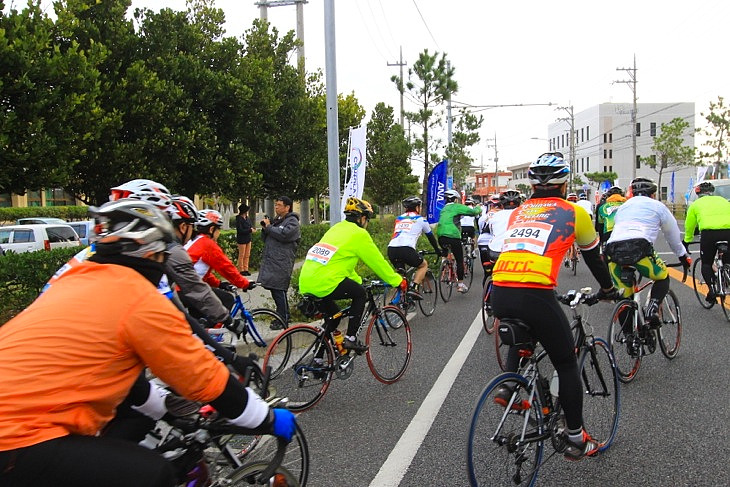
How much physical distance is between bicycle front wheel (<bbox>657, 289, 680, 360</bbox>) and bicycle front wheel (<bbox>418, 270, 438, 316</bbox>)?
395cm

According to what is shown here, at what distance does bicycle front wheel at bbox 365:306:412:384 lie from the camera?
5.72 meters

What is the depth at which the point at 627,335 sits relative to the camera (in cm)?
551

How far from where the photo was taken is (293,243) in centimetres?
787

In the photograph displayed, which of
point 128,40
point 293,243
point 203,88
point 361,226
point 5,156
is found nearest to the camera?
point 361,226

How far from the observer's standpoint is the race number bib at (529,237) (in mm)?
3512

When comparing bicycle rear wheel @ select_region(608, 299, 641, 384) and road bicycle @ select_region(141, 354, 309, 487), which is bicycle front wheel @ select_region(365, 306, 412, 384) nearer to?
bicycle rear wheel @ select_region(608, 299, 641, 384)

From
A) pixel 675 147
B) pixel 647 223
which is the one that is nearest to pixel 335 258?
pixel 647 223

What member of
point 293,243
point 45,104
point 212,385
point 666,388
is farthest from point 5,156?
point 666,388

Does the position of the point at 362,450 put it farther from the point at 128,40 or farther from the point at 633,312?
the point at 128,40

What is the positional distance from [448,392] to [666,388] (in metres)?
1.97

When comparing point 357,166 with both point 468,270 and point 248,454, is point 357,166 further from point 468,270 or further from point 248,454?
point 248,454

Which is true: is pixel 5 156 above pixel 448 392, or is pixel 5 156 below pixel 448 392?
above

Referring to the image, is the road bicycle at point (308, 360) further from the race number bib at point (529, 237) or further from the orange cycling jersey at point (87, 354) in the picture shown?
the orange cycling jersey at point (87, 354)

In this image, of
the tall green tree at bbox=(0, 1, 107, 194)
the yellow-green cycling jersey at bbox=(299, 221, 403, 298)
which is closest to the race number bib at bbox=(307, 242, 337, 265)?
the yellow-green cycling jersey at bbox=(299, 221, 403, 298)
